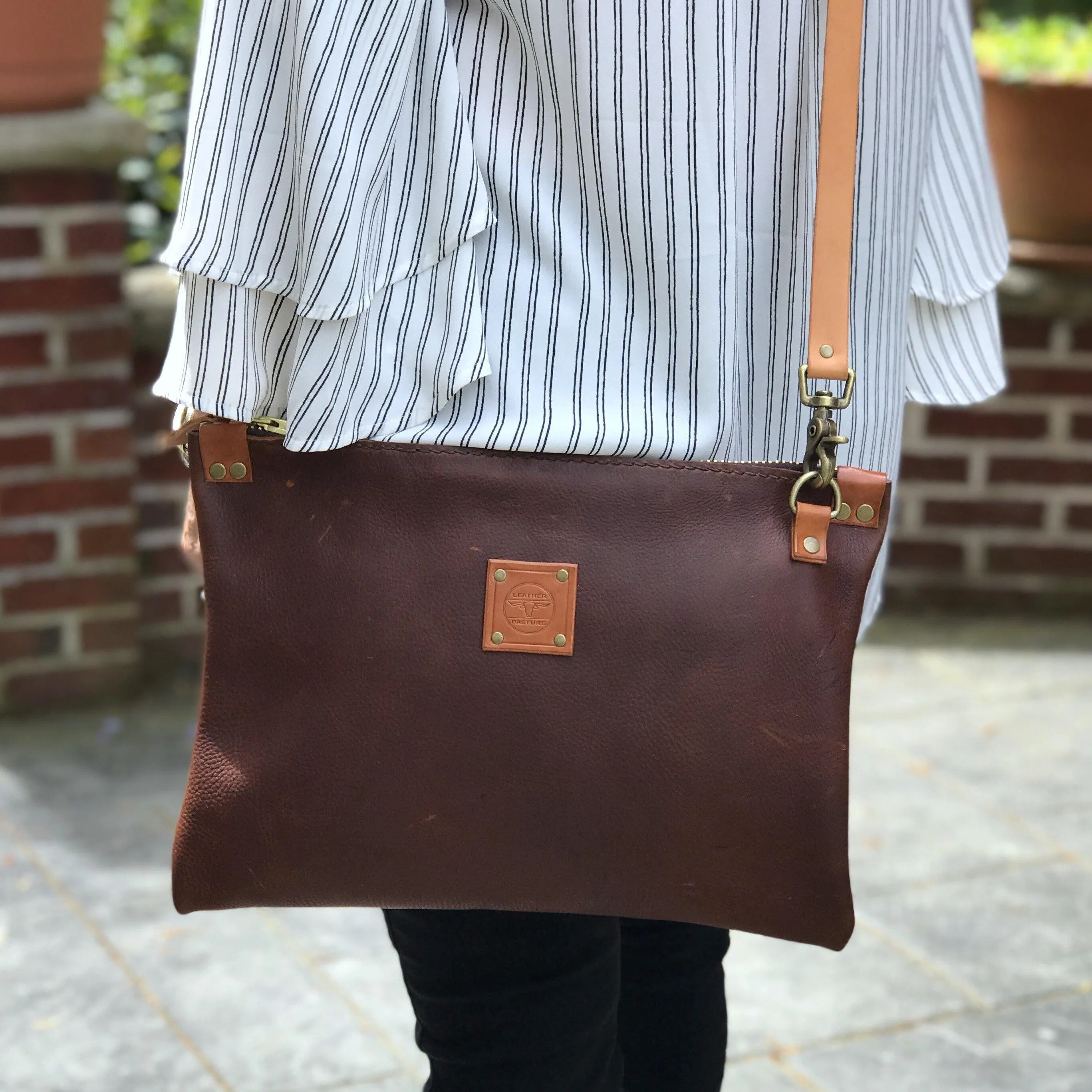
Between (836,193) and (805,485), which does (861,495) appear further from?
(836,193)

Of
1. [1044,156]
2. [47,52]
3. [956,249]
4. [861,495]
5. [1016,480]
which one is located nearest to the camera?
[861,495]

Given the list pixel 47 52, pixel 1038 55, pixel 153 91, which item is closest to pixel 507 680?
pixel 47 52

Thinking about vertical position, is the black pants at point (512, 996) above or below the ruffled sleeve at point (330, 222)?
below

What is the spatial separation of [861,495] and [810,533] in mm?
39

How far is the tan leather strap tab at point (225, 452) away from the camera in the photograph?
98 centimetres

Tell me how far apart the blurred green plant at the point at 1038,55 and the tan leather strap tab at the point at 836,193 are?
2.28 m

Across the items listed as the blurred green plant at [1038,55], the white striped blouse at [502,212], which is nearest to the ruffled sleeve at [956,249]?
the white striped blouse at [502,212]

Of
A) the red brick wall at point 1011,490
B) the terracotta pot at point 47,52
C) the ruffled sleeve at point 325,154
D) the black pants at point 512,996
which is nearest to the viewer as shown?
the ruffled sleeve at point 325,154

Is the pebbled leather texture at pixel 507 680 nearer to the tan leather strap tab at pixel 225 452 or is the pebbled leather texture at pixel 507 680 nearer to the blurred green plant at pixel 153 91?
the tan leather strap tab at pixel 225 452

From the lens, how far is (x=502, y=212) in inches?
37.6

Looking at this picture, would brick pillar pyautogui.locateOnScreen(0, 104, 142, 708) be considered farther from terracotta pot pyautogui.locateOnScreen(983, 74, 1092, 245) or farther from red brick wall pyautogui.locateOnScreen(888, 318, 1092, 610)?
terracotta pot pyautogui.locateOnScreen(983, 74, 1092, 245)

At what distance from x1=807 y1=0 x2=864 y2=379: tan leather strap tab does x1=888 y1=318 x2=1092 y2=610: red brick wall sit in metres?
2.32

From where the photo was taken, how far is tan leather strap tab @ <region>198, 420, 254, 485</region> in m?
0.98

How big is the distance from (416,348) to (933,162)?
1.57ft
